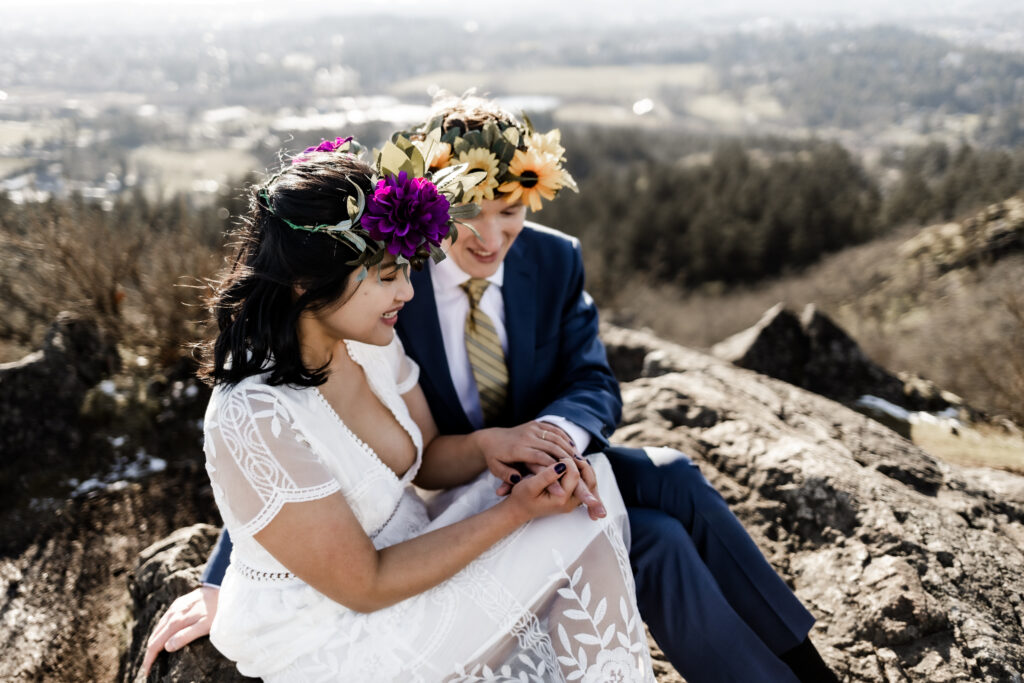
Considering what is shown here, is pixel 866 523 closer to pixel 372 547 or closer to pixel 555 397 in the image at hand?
pixel 555 397

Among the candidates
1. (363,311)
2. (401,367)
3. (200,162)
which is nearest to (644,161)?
(200,162)

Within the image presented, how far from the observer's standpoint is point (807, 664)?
2.18 metres

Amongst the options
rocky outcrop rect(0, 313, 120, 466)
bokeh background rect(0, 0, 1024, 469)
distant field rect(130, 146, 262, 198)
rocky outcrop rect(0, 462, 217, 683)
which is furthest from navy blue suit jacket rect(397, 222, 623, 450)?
distant field rect(130, 146, 262, 198)

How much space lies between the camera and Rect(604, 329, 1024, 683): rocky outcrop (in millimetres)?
2258

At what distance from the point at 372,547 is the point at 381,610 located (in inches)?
7.9

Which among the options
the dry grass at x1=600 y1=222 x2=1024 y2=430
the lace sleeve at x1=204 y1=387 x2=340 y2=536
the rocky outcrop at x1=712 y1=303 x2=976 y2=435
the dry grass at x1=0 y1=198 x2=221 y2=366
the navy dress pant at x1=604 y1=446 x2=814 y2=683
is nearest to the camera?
the lace sleeve at x1=204 y1=387 x2=340 y2=536

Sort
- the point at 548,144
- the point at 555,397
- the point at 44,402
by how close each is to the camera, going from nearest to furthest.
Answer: the point at 548,144 < the point at 555,397 < the point at 44,402

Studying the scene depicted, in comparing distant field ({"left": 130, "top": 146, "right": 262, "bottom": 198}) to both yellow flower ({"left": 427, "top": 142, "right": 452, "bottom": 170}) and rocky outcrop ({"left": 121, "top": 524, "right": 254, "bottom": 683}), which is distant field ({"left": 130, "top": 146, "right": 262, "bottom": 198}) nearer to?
rocky outcrop ({"left": 121, "top": 524, "right": 254, "bottom": 683})

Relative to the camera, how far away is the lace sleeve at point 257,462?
164cm

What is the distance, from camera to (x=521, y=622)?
183cm

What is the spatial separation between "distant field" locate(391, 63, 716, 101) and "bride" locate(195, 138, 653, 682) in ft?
321

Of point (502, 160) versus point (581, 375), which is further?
point (581, 375)

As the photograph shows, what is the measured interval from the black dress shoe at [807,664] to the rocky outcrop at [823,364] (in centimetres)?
380

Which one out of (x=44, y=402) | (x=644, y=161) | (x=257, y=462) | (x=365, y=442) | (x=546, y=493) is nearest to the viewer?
(x=257, y=462)
